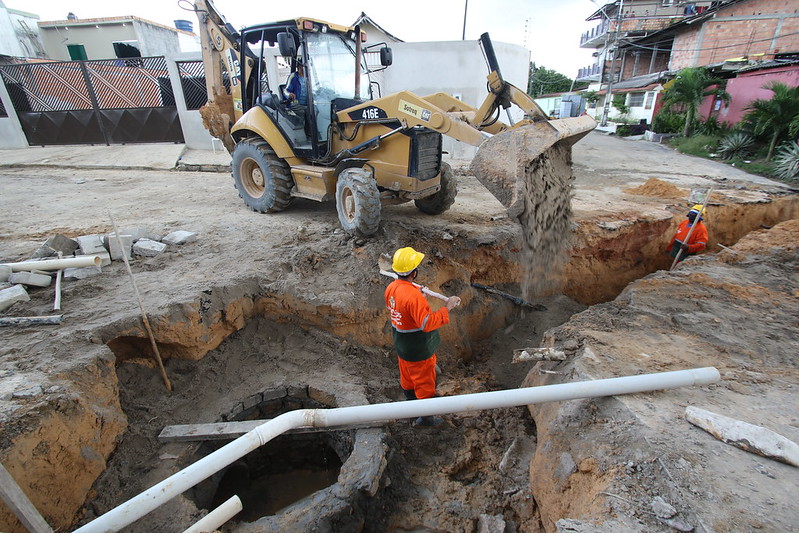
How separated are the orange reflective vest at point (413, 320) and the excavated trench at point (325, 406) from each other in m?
0.86

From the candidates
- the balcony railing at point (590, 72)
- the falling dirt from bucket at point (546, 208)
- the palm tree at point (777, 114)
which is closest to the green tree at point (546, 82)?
the balcony railing at point (590, 72)

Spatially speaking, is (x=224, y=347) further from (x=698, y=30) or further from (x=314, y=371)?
(x=698, y=30)

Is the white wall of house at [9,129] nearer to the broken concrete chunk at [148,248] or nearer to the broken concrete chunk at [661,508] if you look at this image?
the broken concrete chunk at [148,248]

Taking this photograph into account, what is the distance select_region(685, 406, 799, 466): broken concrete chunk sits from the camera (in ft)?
8.34

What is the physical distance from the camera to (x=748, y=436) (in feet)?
8.70

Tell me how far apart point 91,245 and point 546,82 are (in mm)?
51853

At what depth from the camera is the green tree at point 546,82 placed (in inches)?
1871

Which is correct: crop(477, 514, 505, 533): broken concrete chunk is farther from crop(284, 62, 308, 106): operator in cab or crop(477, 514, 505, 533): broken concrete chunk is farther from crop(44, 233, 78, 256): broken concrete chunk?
crop(284, 62, 308, 106): operator in cab

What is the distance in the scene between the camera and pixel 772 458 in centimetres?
256

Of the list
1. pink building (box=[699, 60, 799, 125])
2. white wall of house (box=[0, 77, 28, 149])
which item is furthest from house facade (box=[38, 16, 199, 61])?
pink building (box=[699, 60, 799, 125])

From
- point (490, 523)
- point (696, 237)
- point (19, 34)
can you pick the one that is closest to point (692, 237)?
point (696, 237)

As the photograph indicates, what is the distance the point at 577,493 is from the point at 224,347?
3838 mm

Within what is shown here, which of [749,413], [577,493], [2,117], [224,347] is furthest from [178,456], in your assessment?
[2,117]

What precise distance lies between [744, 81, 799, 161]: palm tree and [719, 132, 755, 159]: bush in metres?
0.61
